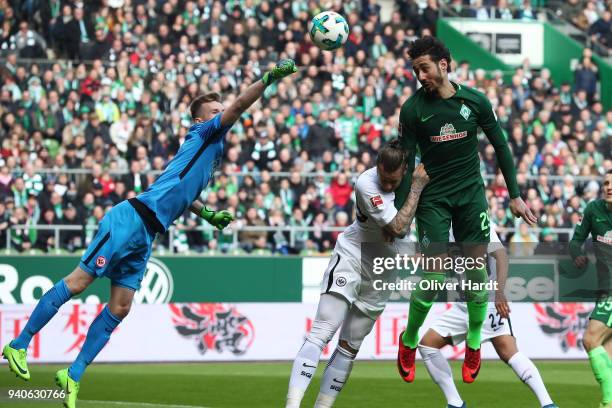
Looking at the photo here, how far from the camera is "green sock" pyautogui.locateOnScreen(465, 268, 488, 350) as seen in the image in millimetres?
10719

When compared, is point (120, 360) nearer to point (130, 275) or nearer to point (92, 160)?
point (92, 160)

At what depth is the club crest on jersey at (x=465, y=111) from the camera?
10469mm

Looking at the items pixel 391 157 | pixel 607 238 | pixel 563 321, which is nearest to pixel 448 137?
pixel 391 157

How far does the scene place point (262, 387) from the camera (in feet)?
51.9

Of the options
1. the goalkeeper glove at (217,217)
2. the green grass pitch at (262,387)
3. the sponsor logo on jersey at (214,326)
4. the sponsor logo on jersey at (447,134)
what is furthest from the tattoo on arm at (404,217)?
the sponsor logo on jersey at (214,326)

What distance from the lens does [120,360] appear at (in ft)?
64.5

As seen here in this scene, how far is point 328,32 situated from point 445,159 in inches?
63.4

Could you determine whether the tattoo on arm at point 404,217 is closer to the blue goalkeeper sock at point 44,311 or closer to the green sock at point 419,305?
the green sock at point 419,305

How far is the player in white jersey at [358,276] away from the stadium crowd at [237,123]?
432 inches

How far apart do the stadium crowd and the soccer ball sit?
10502mm

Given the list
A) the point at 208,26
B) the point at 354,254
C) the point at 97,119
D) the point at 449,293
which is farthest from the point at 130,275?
the point at 208,26

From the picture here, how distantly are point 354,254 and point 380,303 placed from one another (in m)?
0.47

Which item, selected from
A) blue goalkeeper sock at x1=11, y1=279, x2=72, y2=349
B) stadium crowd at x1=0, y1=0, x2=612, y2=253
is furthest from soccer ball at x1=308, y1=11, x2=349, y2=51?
stadium crowd at x1=0, y1=0, x2=612, y2=253

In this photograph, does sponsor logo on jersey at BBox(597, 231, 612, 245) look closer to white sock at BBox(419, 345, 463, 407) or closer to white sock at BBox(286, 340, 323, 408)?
white sock at BBox(419, 345, 463, 407)
